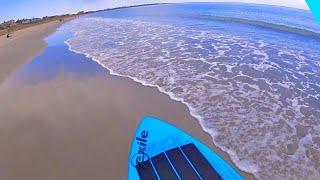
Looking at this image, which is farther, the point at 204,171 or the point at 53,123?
the point at 53,123

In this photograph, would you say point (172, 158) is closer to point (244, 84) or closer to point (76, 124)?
point (76, 124)

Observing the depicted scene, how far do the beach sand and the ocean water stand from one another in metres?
0.64

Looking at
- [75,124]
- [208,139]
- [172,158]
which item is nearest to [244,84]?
[208,139]

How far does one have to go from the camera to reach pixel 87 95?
32.8 feet

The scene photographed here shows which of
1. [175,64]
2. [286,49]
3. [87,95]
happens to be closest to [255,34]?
[286,49]

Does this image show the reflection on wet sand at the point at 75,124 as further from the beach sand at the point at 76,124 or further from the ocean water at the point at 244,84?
the ocean water at the point at 244,84

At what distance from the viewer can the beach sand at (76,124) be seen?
20.5ft

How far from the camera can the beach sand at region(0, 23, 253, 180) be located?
20.5ft

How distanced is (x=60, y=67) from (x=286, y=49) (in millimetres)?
12037

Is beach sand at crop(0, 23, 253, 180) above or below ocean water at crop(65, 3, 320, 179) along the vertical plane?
above

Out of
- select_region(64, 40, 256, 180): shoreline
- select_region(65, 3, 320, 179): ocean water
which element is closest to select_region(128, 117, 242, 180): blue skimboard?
select_region(64, 40, 256, 180): shoreline

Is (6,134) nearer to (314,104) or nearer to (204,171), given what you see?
(204,171)

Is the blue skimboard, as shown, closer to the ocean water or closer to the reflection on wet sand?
the reflection on wet sand

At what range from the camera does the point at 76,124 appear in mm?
8039
